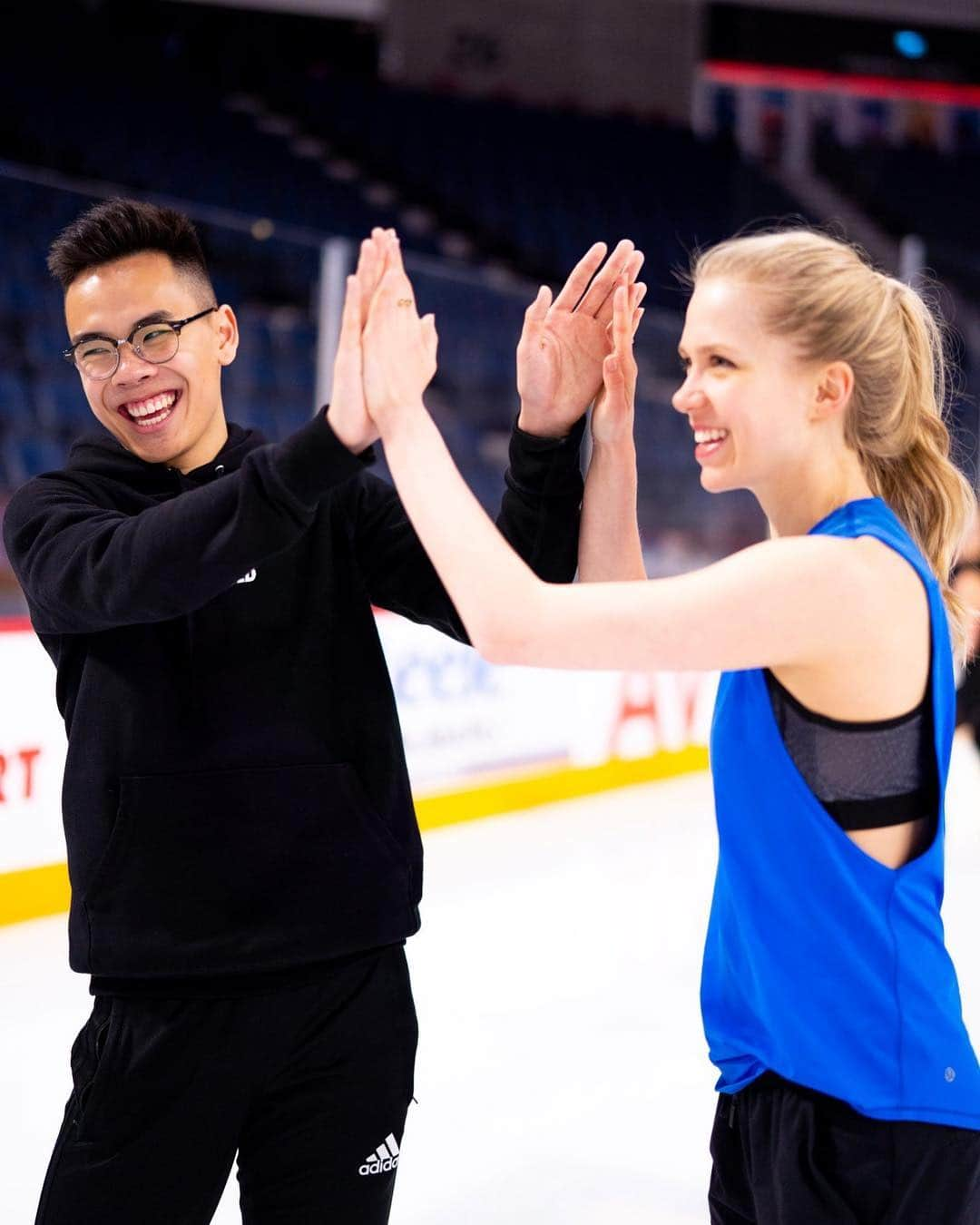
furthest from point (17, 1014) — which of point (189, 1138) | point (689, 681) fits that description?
point (689, 681)

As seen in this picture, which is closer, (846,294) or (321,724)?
(846,294)

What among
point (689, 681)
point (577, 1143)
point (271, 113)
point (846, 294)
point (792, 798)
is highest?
point (271, 113)

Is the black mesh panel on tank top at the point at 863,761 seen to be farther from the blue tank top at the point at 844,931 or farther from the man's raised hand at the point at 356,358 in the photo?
the man's raised hand at the point at 356,358

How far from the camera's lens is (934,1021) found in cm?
152

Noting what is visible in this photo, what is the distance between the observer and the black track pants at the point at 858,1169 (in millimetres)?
1507

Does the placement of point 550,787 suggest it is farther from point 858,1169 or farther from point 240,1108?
point 858,1169

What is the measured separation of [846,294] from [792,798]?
52 centimetres

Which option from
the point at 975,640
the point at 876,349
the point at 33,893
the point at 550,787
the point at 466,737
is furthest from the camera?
the point at 550,787

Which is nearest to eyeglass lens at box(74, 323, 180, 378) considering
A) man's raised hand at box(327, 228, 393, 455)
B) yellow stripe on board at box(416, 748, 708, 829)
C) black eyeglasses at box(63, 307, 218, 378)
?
black eyeglasses at box(63, 307, 218, 378)

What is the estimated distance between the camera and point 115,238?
185cm

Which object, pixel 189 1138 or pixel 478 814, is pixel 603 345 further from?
pixel 478 814

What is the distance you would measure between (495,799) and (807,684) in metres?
5.42

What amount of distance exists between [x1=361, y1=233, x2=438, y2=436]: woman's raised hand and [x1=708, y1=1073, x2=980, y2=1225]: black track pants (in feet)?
2.62

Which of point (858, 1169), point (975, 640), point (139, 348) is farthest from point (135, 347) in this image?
point (975, 640)
